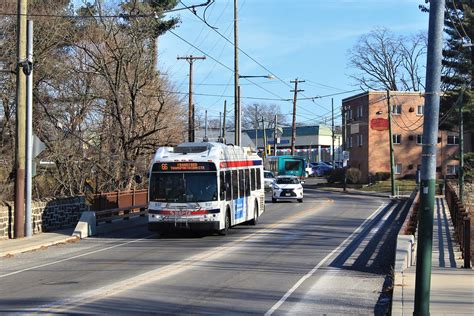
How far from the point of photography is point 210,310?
941cm

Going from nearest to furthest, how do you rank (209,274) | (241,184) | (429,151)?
(429,151)
(209,274)
(241,184)

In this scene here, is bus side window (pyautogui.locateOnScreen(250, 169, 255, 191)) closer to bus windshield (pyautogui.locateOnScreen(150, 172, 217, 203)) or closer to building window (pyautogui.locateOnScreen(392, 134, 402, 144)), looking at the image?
bus windshield (pyautogui.locateOnScreen(150, 172, 217, 203))

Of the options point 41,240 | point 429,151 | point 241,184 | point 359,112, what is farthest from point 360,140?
point 429,151

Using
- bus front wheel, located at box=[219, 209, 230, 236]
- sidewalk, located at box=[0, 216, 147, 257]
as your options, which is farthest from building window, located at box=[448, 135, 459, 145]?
bus front wheel, located at box=[219, 209, 230, 236]

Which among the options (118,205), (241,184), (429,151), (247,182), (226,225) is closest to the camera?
(429,151)

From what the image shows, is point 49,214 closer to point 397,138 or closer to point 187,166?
point 187,166

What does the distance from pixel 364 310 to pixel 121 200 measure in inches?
760

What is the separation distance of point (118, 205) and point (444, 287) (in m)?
18.4

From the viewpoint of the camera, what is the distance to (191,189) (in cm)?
2012

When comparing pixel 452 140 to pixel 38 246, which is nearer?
pixel 38 246

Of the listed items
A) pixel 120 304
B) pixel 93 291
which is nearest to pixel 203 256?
pixel 93 291

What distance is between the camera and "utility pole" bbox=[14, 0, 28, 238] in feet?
65.4

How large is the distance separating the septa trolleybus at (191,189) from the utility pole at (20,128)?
3955mm

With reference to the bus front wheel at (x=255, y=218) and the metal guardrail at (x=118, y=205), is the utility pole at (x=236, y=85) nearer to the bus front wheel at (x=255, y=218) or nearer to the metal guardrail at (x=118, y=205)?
the metal guardrail at (x=118, y=205)
